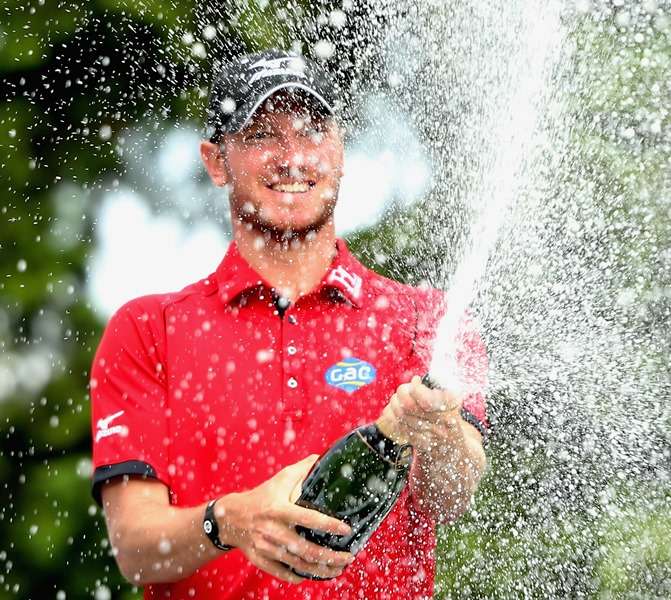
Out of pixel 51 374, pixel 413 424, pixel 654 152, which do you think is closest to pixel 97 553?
pixel 51 374

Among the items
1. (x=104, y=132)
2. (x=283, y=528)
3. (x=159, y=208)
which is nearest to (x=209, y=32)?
(x=104, y=132)

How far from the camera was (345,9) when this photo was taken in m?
4.07

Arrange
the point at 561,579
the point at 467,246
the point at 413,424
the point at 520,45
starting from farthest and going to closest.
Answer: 1. the point at 561,579
2. the point at 520,45
3. the point at 467,246
4. the point at 413,424

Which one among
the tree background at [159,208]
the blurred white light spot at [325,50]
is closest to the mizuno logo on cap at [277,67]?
the tree background at [159,208]

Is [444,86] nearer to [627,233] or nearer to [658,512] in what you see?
[627,233]

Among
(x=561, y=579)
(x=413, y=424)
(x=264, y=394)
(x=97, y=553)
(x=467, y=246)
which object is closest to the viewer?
(x=413, y=424)

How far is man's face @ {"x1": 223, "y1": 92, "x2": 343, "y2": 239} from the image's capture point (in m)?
2.30

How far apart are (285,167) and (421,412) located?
84 cm

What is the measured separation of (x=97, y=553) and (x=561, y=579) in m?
1.87

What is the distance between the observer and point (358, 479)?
6.14 ft

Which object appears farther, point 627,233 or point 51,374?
point 627,233

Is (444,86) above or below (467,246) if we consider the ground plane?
above

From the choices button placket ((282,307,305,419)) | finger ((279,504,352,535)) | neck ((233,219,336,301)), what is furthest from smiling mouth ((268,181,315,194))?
finger ((279,504,352,535))

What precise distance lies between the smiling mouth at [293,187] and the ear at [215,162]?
241mm
